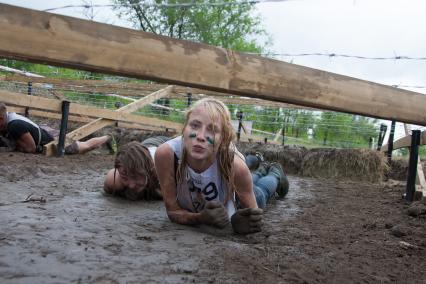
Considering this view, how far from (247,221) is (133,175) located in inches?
60.4

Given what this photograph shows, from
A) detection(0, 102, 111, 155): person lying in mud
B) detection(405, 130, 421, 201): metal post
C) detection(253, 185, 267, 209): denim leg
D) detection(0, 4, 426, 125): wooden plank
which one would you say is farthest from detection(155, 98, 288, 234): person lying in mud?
detection(0, 102, 111, 155): person lying in mud

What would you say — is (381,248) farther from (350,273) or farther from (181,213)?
(181,213)

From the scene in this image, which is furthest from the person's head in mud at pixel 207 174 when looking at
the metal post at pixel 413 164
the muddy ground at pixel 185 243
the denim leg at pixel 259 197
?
the metal post at pixel 413 164

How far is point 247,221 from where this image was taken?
288cm

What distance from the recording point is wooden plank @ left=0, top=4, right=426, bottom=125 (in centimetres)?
195

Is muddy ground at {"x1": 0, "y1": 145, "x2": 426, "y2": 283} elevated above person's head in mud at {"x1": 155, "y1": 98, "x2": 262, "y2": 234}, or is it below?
below

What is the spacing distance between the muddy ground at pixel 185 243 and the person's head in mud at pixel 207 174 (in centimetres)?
10

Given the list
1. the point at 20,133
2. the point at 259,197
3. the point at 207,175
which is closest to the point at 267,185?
the point at 259,197

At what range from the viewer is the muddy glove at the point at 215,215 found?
2.89 metres

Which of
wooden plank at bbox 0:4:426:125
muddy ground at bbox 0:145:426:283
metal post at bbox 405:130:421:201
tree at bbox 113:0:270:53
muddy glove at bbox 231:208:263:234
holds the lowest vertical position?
muddy ground at bbox 0:145:426:283

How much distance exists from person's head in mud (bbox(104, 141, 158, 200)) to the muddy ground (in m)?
0.14

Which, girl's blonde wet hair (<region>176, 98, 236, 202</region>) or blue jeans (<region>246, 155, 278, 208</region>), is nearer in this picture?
girl's blonde wet hair (<region>176, 98, 236, 202</region>)

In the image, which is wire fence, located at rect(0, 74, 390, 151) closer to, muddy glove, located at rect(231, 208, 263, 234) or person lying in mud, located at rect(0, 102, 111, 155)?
person lying in mud, located at rect(0, 102, 111, 155)

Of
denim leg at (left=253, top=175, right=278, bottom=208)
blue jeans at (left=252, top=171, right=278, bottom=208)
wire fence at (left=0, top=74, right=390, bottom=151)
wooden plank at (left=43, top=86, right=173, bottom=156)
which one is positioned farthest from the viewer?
wire fence at (left=0, top=74, right=390, bottom=151)
